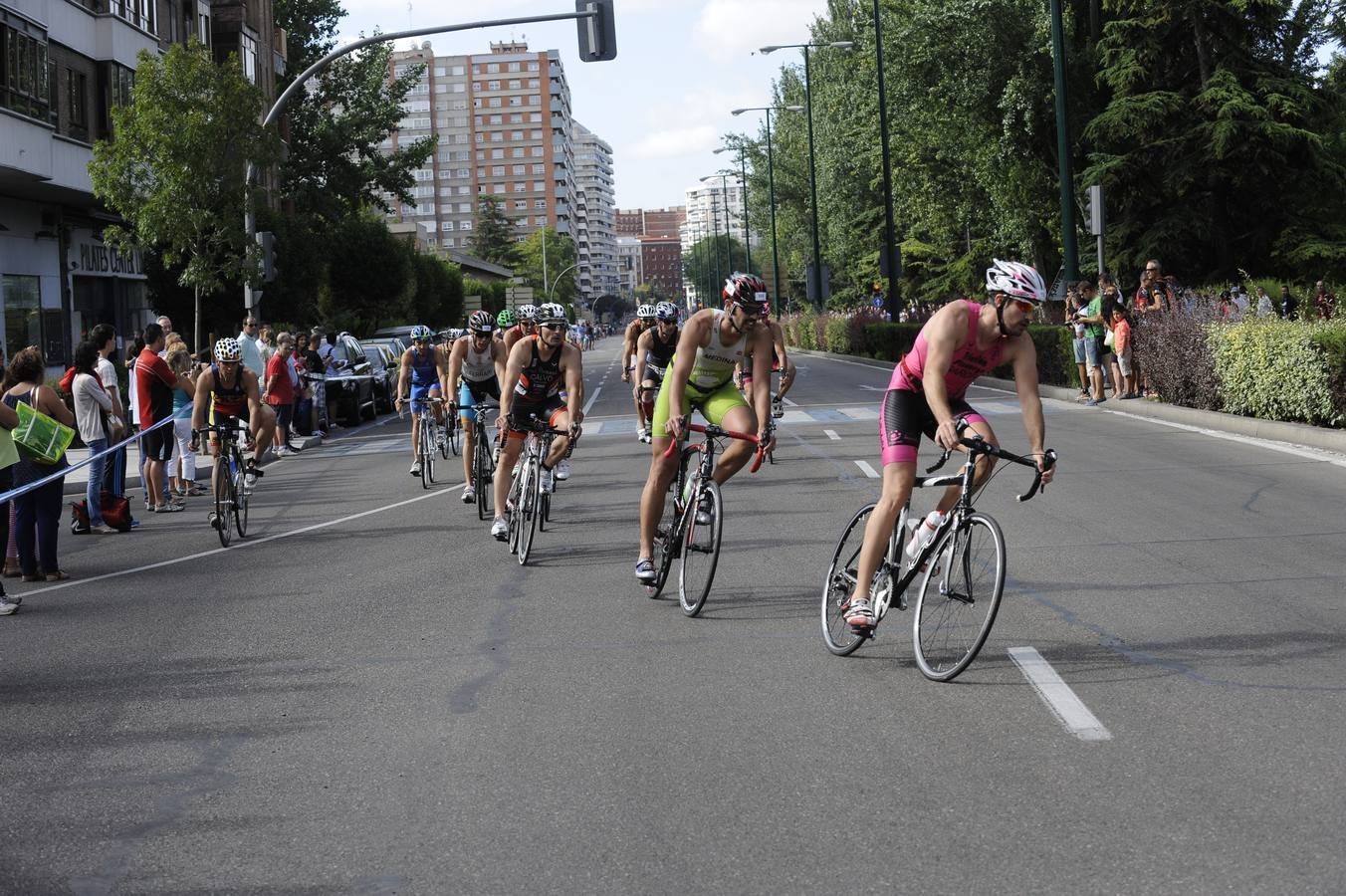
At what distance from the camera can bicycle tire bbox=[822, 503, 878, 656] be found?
724cm

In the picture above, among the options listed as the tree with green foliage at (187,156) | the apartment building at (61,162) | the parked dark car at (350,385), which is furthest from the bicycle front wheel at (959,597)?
the parked dark car at (350,385)

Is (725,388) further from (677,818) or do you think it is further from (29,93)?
(29,93)

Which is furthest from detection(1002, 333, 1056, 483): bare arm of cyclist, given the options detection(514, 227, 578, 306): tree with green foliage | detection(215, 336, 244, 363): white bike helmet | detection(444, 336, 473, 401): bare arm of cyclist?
detection(514, 227, 578, 306): tree with green foliage

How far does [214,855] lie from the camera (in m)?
4.74

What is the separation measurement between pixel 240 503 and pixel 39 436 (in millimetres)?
2551

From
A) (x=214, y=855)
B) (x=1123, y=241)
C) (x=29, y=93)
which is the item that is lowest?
(x=214, y=855)

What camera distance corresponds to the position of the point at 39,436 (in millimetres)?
11406

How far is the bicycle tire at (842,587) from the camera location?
724cm

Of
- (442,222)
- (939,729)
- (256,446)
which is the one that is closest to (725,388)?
(939,729)

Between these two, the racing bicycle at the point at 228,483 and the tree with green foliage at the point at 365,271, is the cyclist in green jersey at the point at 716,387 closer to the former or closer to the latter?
the racing bicycle at the point at 228,483

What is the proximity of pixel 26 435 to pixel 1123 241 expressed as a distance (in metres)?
32.8

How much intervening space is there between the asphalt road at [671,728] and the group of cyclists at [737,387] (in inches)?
26.3

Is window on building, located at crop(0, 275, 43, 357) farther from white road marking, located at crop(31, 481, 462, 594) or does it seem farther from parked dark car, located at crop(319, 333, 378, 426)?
white road marking, located at crop(31, 481, 462, 594)

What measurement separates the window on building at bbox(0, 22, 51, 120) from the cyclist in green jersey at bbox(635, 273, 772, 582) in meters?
22.8
